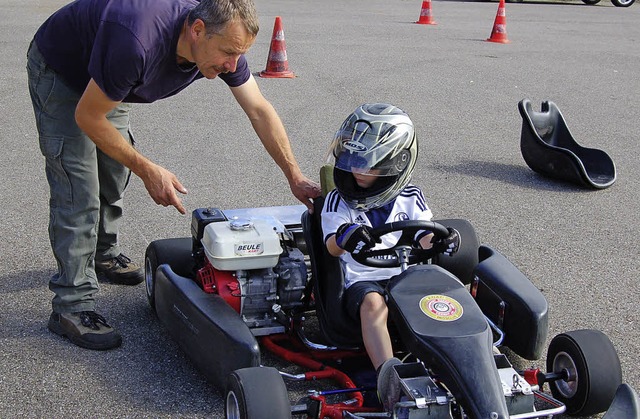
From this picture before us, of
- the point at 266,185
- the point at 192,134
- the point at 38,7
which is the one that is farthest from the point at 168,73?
the point at 38,7

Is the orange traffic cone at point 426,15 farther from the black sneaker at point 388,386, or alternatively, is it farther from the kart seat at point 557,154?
the black sneaker at point 388,386

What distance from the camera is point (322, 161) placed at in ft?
23.5

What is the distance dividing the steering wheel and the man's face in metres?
0.91

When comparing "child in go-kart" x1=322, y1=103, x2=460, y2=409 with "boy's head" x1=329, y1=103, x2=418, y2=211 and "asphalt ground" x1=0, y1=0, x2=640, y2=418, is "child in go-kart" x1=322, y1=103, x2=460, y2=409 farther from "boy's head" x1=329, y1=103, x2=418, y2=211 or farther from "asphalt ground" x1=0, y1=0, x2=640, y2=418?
"asphalt ground" x1=0, y1=0, x2=640, y2=418

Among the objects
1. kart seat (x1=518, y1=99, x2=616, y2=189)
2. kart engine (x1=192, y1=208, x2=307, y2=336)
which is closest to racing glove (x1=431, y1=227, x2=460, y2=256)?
kart engine (x1=192, y1=208, x2=307, y2=336)

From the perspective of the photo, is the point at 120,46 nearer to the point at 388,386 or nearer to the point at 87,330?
the point at 87,330

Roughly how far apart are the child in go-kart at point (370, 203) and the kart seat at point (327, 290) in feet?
0.17

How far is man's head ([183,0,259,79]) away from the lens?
354 cm

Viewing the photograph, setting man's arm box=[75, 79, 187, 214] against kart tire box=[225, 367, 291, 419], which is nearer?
kart tire box=[225, 367, 291, 419]

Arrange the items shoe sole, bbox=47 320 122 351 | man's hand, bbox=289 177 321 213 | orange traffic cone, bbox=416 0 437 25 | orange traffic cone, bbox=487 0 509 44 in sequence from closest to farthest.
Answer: shoe sole, bbox=47 320 122 351
man's hand, bbox=289 177 321 213
orange traffic cone, bbox=487 0 509 44
orange traffic cone, bbox=416 0 437 25

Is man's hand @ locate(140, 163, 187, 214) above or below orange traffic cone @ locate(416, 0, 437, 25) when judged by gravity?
above

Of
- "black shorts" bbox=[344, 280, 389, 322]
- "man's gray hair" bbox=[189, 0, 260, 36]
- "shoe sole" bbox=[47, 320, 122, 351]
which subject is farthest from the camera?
"shoe sole" bbox=[47, 320, 122, 351]

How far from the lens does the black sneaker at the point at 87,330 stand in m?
4.19

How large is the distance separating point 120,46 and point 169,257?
1271 millimetres
